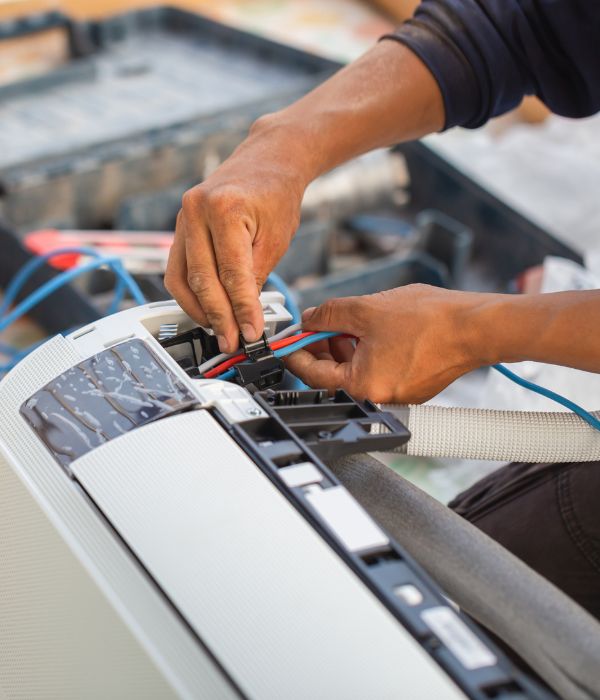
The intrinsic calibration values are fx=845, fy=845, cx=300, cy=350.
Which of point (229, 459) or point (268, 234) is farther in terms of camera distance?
point (268, 234)

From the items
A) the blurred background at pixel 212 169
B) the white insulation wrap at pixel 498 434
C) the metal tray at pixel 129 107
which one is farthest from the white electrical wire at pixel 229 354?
the metal tray at pixel 129 107

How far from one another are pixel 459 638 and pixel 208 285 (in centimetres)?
34

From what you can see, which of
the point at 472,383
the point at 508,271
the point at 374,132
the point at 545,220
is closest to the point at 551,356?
the point at 374,132

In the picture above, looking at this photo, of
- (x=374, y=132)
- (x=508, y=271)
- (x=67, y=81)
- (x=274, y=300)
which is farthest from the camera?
(x=67, y=81)

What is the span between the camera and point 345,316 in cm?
66

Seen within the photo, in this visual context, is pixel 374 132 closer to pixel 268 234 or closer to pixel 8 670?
pixel 268 234

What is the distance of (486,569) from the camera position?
0.50 meters

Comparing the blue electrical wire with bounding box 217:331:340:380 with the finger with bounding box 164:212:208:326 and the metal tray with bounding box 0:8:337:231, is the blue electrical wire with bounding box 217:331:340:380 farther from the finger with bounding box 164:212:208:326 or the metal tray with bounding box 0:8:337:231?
the metal tray with bounding box 0:8:337:231

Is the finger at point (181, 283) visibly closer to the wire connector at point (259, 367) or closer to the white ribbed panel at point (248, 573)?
the wire connector at point (259, 367)

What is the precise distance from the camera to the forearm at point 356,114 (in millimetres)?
829

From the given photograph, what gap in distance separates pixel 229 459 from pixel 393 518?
0.13 meters

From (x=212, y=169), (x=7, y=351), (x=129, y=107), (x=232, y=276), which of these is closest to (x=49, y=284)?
(x=7, y=351)

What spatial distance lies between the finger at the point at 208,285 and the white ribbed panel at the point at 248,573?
0.15 m

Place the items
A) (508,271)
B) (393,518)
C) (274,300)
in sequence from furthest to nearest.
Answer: (508,271)
(274,300)
(393,518)
